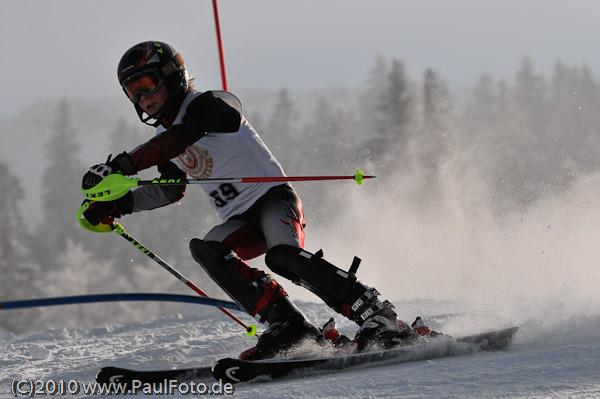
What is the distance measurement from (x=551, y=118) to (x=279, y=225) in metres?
50.8

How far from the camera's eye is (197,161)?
4043 mm

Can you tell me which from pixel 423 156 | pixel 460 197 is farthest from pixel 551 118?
pixel 460 197

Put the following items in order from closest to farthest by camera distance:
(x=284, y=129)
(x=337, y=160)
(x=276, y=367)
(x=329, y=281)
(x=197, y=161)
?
(x=276, y=367) < (x=329, y=281) < (x=197, y=161) < (x=337, y=160) < (x=284, y=129)

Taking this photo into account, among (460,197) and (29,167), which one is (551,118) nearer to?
(460,197)

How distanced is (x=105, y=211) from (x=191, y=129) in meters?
0.90

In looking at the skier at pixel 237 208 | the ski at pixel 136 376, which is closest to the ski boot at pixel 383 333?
the skier at pixel 237 208

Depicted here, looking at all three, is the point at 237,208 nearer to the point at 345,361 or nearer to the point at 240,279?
the point at 240,279

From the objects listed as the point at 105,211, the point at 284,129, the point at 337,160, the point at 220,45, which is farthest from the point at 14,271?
the point at 105,211

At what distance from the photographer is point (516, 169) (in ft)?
111

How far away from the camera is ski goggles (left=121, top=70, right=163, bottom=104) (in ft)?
12.7

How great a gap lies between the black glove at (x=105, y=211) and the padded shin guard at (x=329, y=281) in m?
1.19

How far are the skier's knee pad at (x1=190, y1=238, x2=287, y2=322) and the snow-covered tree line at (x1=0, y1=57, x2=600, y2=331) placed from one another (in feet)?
27.7

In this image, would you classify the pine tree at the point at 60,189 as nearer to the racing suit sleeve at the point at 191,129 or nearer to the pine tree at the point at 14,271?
the pine tree at the point at 14,271

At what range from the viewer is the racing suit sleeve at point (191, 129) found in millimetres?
3676
